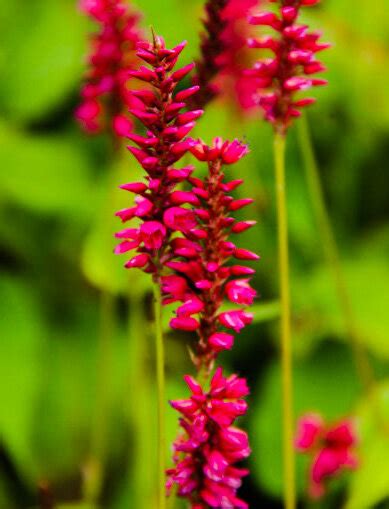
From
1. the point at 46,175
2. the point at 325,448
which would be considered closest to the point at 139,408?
the point at 325,448

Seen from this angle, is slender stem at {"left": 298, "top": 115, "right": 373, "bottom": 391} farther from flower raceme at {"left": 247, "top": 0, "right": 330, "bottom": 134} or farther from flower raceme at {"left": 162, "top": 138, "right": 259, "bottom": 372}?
flower raceme at {"left": 162, "top": 138, "right": 259, "bottom": 372}

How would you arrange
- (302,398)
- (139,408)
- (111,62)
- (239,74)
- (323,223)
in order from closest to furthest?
1. (111,62)
2. (323,223)
3. (139,408)
4. (239,74)
5. (302,398)

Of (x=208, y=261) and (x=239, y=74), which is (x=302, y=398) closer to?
(x=239, y=74)

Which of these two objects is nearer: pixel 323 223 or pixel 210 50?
pixel 210 50

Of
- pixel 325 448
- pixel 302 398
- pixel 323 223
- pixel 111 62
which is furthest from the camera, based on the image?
pixel 302 398

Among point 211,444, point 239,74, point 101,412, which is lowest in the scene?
point 101,412

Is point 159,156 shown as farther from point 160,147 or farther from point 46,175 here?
point 46,175

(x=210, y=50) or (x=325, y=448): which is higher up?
(x=210, y=50)
